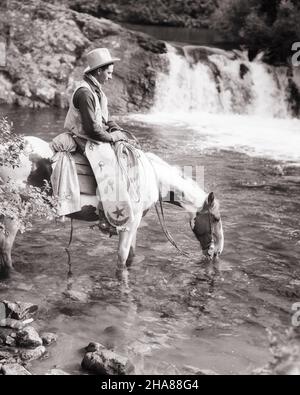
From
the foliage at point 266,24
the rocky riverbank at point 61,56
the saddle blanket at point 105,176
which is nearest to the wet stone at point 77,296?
the saddle blanket at point 105,176

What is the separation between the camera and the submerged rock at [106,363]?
5.54 metres

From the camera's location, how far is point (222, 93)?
73.9ft

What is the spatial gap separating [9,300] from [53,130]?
10568 millimetres

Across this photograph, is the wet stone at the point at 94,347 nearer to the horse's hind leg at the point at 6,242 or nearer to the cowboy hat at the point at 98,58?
the horse's hind leg at the point at 6,242

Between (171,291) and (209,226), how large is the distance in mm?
987

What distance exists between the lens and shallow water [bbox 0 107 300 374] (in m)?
6.17

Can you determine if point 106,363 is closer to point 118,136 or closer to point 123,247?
point 123,247

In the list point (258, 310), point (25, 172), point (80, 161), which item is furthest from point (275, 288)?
point (25, 172)

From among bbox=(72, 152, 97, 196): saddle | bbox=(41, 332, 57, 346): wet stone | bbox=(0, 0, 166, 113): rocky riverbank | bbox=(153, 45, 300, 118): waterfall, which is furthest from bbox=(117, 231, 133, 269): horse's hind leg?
bbox=(153, 45, 300, 118): waterfall

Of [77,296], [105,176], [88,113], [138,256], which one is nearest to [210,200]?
[105,176]

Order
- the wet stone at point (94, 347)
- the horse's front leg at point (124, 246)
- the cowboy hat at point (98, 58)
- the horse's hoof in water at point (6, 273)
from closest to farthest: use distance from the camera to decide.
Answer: the wet stone at point (94, 347) < the cowboy hat at point (98, 58) < the horse's front leg at point (124, 246) < the horse's hoof in water at point (6, 273)

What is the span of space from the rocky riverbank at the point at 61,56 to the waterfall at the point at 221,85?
67 centimetres

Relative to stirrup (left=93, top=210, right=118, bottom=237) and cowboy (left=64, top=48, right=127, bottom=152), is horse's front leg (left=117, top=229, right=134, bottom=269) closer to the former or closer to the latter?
stirrup (left=93, top=210, right=118, bottom=237)

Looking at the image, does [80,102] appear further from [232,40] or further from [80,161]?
[232,40]
